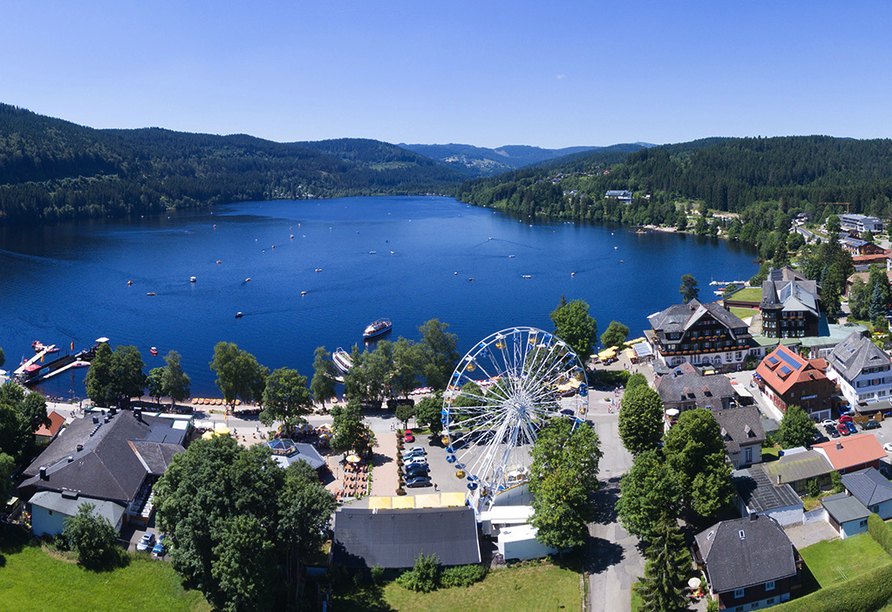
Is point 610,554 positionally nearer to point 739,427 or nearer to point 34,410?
point 739,427

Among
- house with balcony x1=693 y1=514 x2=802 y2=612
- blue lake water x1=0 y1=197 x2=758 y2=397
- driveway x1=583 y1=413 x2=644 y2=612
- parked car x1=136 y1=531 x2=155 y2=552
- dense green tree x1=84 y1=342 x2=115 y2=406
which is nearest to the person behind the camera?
house with balcony x1=693 y1=514 x2=802 y2=612

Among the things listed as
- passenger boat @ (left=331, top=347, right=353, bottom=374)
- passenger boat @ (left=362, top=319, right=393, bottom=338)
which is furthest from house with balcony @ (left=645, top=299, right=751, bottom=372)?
passenger boat @ (left=362, top=319, right=393, bottom=338)

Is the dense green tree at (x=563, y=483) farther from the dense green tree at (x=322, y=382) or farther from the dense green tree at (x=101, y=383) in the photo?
the dense green tree at (x=101, y=383)

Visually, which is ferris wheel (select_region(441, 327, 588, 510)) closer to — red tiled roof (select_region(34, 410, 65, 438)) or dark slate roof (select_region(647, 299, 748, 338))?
dark slate roof (select_region(647, 299, 748, 338))

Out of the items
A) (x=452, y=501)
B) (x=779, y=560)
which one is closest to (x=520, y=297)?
(x=452, y=501)

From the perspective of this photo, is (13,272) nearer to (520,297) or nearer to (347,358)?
(347,358)

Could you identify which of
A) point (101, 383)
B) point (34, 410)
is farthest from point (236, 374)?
point (34, 410)

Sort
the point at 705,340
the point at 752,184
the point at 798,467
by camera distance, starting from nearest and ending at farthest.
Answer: the point at 798,467 → the point at 705,340 → the point at 752,184
